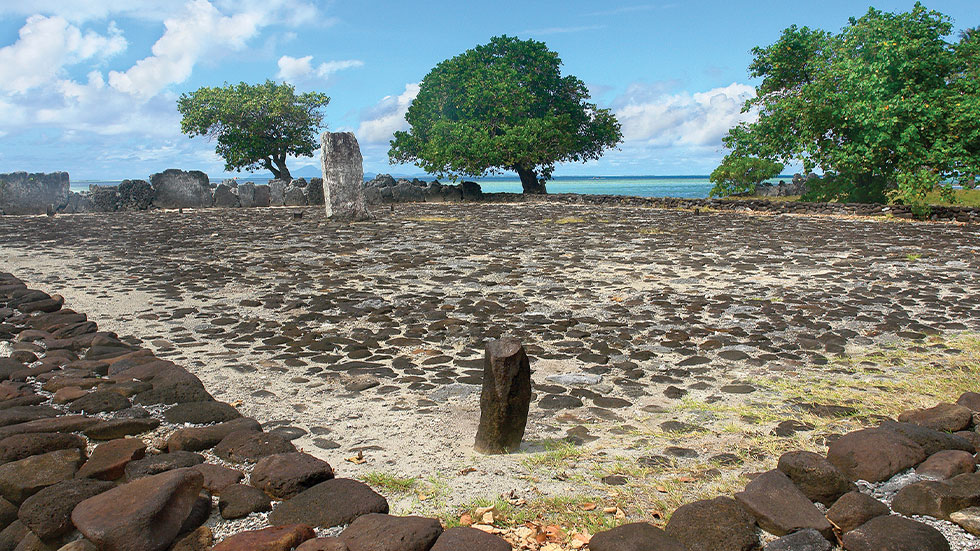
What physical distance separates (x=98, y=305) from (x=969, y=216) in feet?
63.0

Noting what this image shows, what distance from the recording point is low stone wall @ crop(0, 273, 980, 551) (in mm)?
2604

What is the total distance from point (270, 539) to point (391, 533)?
44 cm

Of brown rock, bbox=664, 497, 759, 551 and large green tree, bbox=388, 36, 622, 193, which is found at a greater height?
large green tree, bbox=388, 36, 622, 193

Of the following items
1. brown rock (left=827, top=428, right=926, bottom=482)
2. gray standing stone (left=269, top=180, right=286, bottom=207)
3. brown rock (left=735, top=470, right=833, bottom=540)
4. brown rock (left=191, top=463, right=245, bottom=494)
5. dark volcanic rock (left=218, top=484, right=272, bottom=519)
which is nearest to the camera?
→ brown rock (left=735, top=470, right=833, bottom=540)

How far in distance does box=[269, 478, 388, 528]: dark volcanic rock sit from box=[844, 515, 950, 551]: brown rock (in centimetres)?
184

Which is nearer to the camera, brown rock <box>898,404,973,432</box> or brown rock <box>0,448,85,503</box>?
brown rock <box>0,448,85,503</box>

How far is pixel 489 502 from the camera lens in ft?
9.94

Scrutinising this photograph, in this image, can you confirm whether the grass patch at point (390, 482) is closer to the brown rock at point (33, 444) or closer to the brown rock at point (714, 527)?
the brown rock at point (714, 527)

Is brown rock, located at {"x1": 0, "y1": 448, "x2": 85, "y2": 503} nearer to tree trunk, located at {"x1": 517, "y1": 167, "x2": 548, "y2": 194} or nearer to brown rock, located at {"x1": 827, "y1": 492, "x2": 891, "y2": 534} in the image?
brown rock, located at {"x1": 827, "y1": 492, "x2": 891, "y2": 534}

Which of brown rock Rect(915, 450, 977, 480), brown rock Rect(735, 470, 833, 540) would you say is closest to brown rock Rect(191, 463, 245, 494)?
brown rock Rect(735, 470, 833, 540)

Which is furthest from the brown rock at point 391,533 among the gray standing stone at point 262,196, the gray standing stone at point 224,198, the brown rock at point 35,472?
the gray standing stone at point 262,196

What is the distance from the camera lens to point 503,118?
99.0 feet

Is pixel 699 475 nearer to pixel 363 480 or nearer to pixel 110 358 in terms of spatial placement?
pixel 363 480

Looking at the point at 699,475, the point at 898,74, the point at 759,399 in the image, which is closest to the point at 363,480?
the point at 699,475
